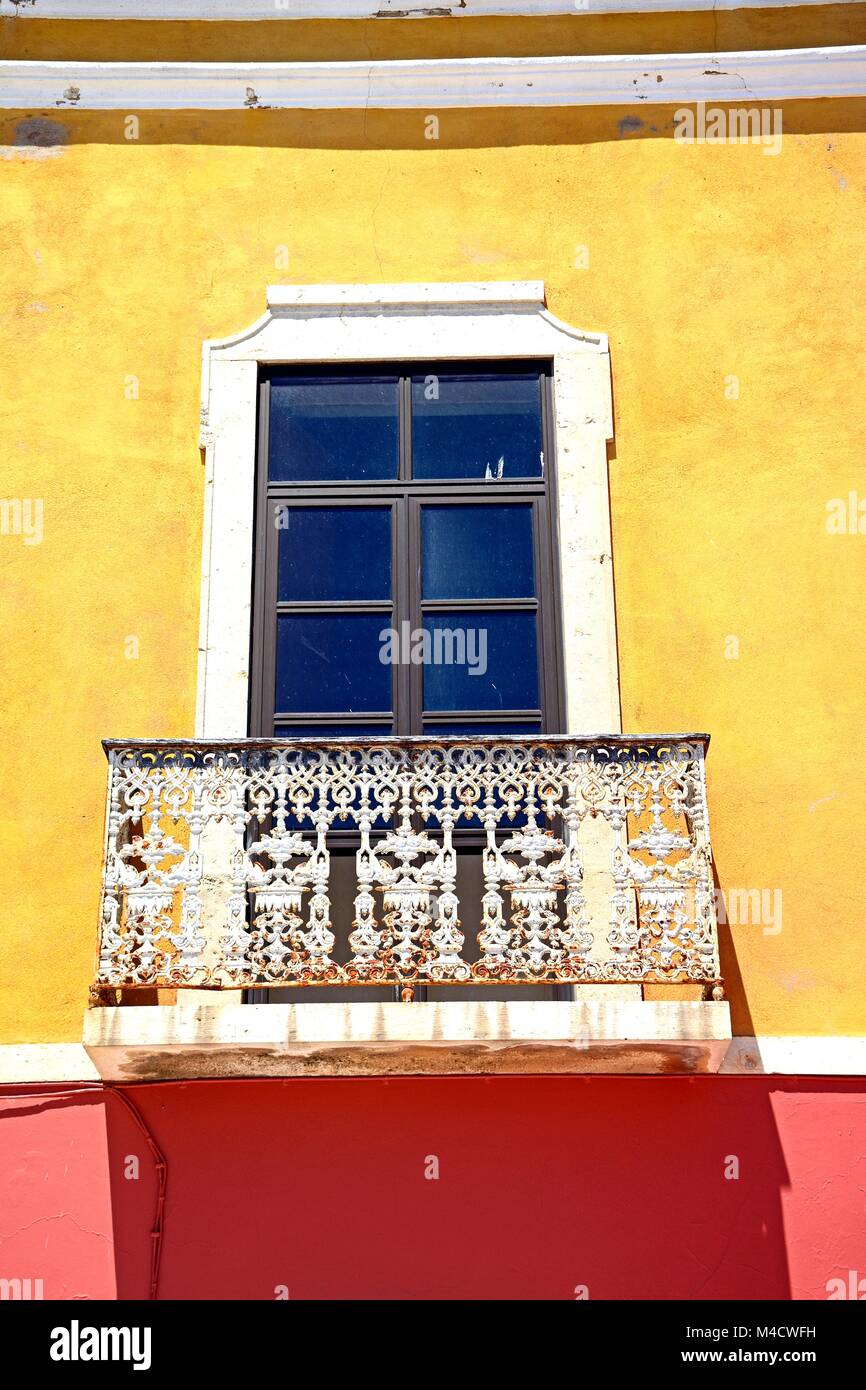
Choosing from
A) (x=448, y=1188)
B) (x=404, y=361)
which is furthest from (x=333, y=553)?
(x=448, y=1188)

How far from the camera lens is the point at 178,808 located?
5.89 metres

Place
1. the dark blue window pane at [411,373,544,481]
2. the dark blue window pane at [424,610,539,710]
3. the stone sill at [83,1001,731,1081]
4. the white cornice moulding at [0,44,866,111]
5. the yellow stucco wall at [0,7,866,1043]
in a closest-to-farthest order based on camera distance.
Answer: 1. the stone sill at [83,1001,731,1081]
2. the yellow stucco wall at [0,7,866,1043]
3. the dark blue window pane at [424,610,539,710]
4. the dark blue window pane at [411,373,544,481]
5. the white cornice moulding at [0,44,866,111]

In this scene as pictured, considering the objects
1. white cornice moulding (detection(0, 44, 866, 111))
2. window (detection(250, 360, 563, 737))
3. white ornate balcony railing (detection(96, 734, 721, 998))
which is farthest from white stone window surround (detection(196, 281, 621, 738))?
white cornice moulding (detection(0, 44, 866, 111))

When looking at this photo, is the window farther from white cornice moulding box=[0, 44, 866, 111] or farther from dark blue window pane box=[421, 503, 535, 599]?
white cornice moulding box=[0, 44, 866, 111]

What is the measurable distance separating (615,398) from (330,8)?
2.13 m

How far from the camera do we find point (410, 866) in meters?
5.75

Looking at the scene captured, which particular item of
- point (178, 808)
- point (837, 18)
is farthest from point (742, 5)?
point (178, 808)

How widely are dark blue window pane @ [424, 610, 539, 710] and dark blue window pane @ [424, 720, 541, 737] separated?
78 millimetres

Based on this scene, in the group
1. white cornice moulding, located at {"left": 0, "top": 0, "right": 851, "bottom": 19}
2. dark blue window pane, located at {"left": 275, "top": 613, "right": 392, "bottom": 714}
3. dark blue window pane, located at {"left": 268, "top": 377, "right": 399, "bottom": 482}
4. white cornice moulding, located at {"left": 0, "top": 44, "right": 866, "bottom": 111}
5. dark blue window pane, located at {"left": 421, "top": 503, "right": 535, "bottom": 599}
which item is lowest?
dark blue window pane, located at {"left": 275, "top": 613, "right": 392, "bottom": 714}

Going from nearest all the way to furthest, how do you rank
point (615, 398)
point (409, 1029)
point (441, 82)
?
1. point (409, 1029)
2. point (615, 398)
3. point (441, 82)

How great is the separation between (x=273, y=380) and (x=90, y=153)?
1293 millimetres

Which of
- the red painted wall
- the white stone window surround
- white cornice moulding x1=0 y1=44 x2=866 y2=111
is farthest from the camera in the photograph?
white cornice moulding x1=0 y1=44 x2=866 y2=111

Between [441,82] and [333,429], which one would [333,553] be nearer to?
[333,429]

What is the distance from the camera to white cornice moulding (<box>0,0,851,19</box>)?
23.9 ft
